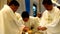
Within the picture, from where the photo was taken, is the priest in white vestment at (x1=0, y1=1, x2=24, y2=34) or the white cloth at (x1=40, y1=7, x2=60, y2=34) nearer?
the priest in white vestment at (x1=0, y1=1, x2=24, y2=34)

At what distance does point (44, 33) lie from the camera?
2.11 metres

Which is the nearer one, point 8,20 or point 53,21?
point 8,20

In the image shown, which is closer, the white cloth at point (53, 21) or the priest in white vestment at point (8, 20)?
the priest in white vestment at point (8, 20)

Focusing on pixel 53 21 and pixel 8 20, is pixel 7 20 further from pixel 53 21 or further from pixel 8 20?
pixel 53 21

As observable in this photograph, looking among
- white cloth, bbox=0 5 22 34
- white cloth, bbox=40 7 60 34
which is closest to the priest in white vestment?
white cloth, bbox=0 5 22 34

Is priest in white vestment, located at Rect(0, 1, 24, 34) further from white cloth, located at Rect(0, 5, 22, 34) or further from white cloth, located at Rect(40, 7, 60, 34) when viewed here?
white cloth, located at Rect(40, 7, 60, 34)

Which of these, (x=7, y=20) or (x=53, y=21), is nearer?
(x=7, y=20)

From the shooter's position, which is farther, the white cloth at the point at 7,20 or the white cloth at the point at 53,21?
the white cloth at the point at 53,21

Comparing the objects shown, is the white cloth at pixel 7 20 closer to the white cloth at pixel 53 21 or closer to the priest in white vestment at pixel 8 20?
the priest in white vestment at pixel 8 20

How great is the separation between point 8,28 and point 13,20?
0.10 metres

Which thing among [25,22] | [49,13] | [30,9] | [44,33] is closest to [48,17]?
[49,13]

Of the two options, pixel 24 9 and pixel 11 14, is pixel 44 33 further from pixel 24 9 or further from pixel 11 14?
pixel 24 9

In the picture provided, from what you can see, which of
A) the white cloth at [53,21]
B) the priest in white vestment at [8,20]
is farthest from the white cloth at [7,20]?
the white cloth at [53,21]

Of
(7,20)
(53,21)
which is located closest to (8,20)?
(7,20)
